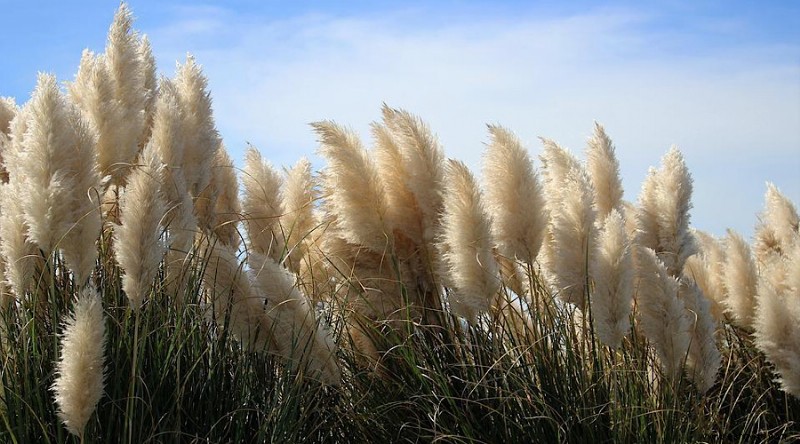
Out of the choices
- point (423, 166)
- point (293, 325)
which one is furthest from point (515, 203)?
point (293, 325)

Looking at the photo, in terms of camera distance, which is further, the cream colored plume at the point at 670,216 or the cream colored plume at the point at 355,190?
the cream colored plume at the point at 670,216

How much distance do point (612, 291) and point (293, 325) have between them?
1118 millimetres

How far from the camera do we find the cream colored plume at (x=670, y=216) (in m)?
4.22

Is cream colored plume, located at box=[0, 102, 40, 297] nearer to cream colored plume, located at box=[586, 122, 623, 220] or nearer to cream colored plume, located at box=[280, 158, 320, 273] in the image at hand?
cream colored plume, located at box=[280, 158, 320, 273]

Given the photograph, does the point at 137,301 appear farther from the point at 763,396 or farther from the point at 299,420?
the point at 763,396

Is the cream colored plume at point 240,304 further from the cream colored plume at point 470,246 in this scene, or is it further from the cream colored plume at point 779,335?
the cream colored plume at point 779,335

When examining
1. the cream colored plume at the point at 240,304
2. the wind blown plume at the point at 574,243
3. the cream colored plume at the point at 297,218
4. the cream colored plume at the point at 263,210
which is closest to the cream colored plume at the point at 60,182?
the cream colored plume at the point at 240,304

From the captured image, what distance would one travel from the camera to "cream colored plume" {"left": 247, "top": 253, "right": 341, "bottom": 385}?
3150 mm

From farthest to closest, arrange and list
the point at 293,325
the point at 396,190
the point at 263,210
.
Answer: the point at 263,210 → the point at 396,190 → the point at 293,325

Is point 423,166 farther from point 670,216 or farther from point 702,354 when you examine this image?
point 702,354

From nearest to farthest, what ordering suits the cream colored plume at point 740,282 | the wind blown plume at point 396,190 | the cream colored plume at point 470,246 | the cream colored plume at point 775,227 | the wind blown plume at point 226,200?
the cream colored plume at point 470,246 < the wind blown plume at point 396,190 < the wind blown plume at point 226,200 < the cream colored plume at point 740,282 < the cream colored plume at point 775,227

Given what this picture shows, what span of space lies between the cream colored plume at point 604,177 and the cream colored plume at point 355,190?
3.02ft

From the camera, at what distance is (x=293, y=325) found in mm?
3143

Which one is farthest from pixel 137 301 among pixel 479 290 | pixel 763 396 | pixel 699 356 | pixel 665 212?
pixel 763 396
